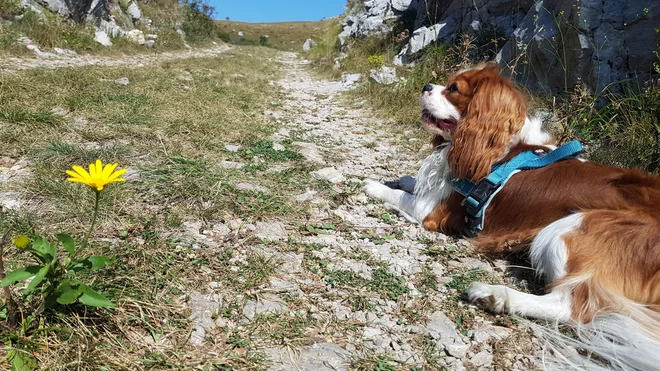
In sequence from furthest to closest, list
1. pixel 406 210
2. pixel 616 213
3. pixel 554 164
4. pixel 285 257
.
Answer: pixel 406 210 → pixel 554 164 → pixel 285 257 → pixel 616 213

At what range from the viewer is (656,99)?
3.74 meters

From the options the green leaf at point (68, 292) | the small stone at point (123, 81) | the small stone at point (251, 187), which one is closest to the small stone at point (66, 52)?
the small stone at point (123, 81)

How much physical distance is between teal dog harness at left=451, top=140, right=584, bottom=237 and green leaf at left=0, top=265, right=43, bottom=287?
2.44m

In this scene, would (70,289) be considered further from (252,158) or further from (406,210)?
(252,158)

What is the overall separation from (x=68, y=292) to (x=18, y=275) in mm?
148

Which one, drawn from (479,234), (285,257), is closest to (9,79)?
(285,257)

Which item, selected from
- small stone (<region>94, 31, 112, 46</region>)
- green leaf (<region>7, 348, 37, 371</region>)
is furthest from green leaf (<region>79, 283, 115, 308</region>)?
small stone (<region>94, 31, 112, 46</region>)

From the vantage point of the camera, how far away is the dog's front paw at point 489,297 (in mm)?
2148

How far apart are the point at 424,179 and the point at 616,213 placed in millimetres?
1357

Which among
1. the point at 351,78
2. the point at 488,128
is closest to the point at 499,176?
the point at 488,128

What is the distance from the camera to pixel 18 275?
1.29 meters

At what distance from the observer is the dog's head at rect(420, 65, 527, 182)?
2.95 meters

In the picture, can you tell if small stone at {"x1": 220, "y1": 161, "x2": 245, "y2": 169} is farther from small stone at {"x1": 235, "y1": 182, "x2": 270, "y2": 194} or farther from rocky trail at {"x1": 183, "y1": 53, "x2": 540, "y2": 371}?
rocky trail at {"x1": 183, "y1": 53, "x2": 540, "y2": 371}

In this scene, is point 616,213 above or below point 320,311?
above
